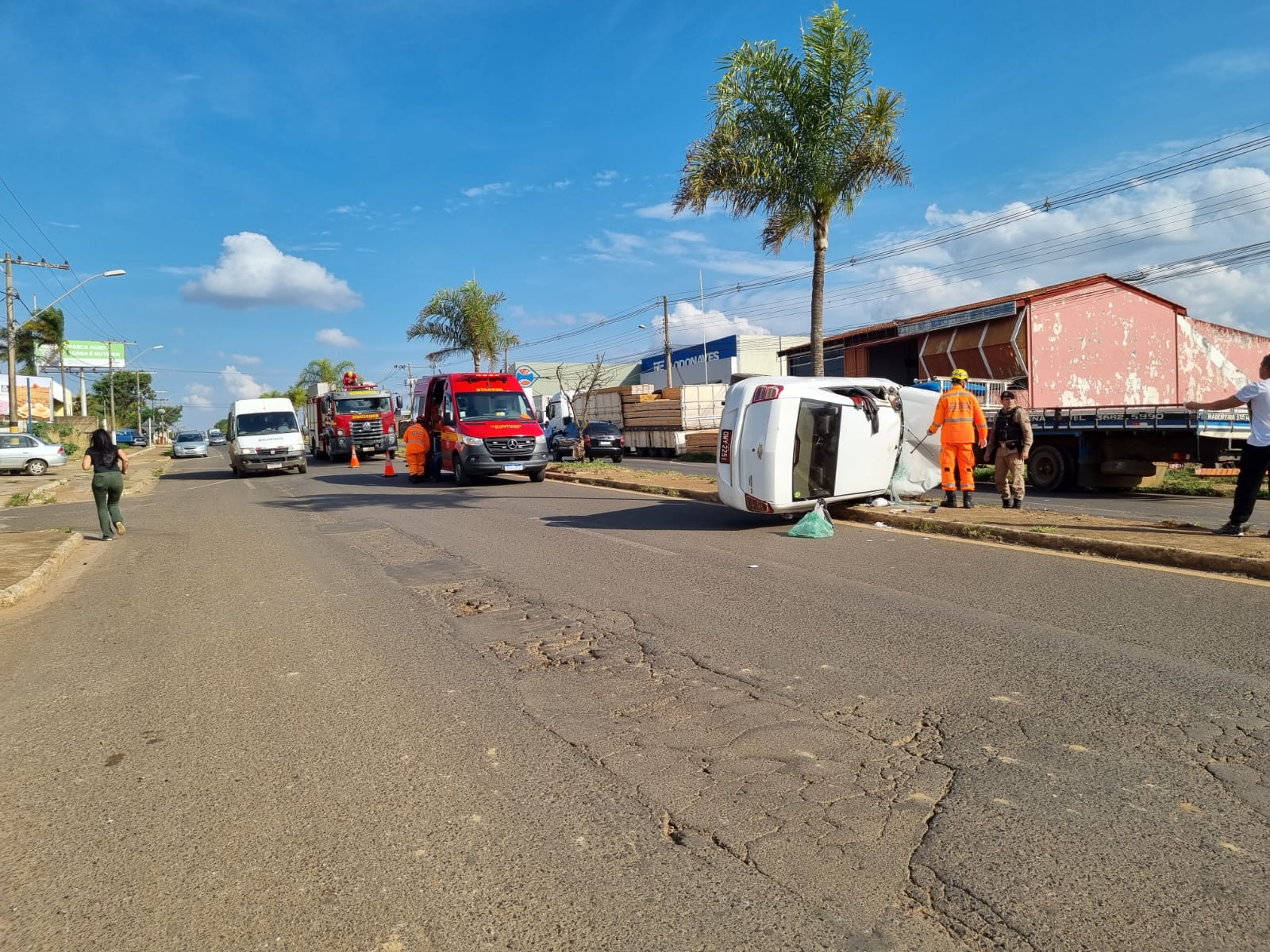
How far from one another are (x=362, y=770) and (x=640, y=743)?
1.25m

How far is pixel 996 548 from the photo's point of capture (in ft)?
29.7

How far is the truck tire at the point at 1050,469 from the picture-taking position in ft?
51.0

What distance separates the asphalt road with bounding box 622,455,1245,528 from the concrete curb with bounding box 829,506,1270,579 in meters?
2.30

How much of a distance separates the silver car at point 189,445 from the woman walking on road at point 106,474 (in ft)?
134

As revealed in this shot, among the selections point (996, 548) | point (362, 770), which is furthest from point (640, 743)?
point (996, 548)

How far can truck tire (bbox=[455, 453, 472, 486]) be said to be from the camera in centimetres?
1925

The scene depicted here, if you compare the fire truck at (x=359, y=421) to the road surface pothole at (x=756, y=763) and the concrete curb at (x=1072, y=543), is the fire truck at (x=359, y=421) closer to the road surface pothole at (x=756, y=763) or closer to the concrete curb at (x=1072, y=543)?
the concrete curb at (x=1072, y=543)

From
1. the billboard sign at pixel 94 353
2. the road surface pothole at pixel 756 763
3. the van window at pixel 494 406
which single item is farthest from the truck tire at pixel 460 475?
the billboard sign at pixel 94 353

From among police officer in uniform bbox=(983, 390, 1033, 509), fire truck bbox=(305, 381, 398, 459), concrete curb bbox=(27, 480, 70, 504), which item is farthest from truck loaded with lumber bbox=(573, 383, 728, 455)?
police officer in uniform bbox=(983, 390, 1033, 509)

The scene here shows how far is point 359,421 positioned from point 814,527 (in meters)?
26.5

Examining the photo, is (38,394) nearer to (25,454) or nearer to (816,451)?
(25,454)

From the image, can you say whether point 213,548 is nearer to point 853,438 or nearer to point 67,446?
point 853,438

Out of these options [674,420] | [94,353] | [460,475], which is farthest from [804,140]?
[94,353]

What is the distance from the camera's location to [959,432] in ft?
37.0
